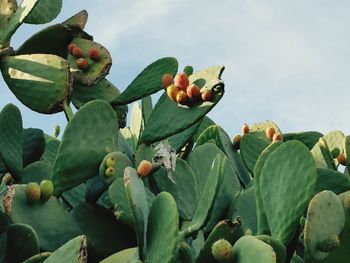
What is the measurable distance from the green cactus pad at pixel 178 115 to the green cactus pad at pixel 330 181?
348 mm

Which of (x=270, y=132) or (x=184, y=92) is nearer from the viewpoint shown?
(x=184, y=92)

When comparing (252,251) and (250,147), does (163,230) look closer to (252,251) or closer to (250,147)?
(252,251)

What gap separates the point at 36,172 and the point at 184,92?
405mm

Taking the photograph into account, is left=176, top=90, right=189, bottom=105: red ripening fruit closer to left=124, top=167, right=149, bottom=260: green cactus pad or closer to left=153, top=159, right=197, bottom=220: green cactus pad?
left=153, top=159, right=197, bottom=220: green cactus pad

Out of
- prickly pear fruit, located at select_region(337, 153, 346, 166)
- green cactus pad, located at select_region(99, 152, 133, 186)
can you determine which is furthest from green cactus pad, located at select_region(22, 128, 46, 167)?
prickly pear fruit, located at select_region(337, 153, 346, 166)

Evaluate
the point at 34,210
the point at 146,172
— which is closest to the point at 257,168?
the point at 146,172

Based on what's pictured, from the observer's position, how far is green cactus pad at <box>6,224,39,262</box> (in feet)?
4.97

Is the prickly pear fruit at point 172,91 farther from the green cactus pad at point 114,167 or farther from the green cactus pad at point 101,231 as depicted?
the green cactus pad at point 101,231

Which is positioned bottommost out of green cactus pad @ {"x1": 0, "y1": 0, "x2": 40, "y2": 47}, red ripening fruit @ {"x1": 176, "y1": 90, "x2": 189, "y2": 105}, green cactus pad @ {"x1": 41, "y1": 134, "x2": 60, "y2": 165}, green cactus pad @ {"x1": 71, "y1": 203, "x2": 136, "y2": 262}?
green cactus pad @ {"x1": 71, "y1": 203, "x2": 136, "y2": 262}

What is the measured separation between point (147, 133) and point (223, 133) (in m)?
0.31

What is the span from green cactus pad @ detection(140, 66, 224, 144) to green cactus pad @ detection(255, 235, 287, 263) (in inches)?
21.9

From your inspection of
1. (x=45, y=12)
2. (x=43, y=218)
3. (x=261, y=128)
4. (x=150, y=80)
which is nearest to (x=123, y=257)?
(x=43, y=218)

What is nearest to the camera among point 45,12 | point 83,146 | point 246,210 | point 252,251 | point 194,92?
point 252,251

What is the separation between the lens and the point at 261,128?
2342 millimetres
